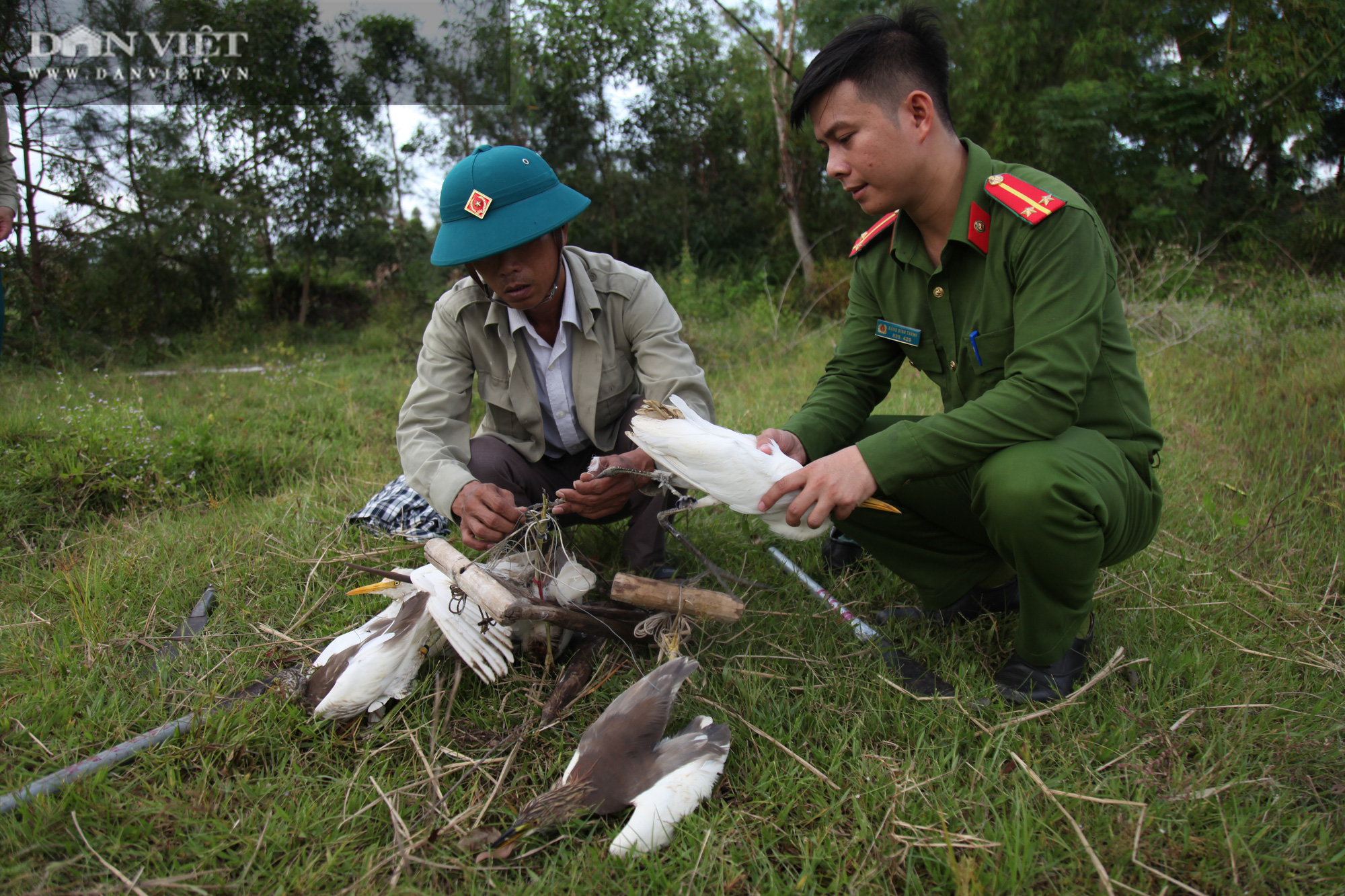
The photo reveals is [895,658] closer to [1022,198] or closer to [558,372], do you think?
[1022,198]

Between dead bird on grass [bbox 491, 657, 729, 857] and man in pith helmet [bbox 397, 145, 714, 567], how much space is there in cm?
66

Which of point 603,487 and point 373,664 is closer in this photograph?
point 373,664

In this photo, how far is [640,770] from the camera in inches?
66.6

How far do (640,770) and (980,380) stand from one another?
4.59 feet

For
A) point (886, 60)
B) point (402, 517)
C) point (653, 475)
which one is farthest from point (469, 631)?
point (886, 60)

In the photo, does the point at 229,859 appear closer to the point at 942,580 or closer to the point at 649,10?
the point at 942,580

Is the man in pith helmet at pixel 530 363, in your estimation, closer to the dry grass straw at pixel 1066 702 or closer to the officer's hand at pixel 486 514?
the officer's hand at pixel 486 514

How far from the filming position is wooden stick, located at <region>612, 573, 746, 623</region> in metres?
1.95

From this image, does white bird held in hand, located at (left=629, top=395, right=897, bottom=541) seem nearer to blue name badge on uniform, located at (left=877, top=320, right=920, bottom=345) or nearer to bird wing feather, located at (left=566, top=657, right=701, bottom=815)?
bird wing feather, located at (left=566, top=657, right=701, bottom=815)

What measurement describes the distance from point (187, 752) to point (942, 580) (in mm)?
2065

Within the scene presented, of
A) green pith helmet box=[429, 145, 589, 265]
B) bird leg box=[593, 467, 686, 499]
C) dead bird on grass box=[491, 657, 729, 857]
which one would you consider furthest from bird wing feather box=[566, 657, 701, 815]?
green pith helmet box=[429, 145, 589, 265]

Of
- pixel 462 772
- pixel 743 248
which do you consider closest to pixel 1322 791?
pixel 462 772

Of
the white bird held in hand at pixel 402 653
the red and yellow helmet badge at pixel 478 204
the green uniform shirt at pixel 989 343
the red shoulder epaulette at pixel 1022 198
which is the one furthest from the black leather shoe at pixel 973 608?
the red and yellow helmet badge at pixel 478 204

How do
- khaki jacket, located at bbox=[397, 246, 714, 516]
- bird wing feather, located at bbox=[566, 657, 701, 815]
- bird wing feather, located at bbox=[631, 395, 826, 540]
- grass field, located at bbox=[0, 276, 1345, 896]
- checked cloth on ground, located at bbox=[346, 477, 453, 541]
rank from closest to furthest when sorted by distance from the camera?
grass field, located at bbox=[0, 276, 1345, 896] < bird wing feather, located at bbox=[566, 657, 701, 815] < bird wing feather, located at bbox=[631, 395, 826, 540] < khaki jacket, located at bbox=[397, 246, 714, 516] < checked cloth on ground, located at bbox=[346, 477, 453, 541]
